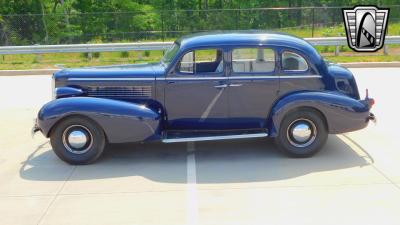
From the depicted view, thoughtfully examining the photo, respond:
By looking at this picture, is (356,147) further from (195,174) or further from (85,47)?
(85,47)

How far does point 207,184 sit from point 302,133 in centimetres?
163

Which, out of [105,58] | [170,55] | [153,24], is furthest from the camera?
[153,24]

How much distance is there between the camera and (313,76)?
6320 mm

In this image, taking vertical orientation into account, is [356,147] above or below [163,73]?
below

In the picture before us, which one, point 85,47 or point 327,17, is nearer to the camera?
point 85,47

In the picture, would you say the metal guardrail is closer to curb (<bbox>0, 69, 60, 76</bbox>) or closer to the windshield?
curb (<bbox>0, 69, 60, 76</bbox>)

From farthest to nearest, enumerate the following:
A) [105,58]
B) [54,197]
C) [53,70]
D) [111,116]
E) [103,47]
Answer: [105,58], [103,47], [53,70], [111,116], [54,197]

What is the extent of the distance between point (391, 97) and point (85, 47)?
11.2m

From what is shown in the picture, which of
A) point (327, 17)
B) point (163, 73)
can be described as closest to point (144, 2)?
point (327, 17)

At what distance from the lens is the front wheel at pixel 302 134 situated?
6219 mm

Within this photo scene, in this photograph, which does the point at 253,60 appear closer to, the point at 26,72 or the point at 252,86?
the point at 252,86

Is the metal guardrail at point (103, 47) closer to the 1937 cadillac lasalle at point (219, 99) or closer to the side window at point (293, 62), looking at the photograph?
the 1937 cadillac lasalle at point (219, 99)

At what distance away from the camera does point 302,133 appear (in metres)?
6.26

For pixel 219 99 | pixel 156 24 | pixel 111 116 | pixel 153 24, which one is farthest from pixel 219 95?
pixel 153 24
